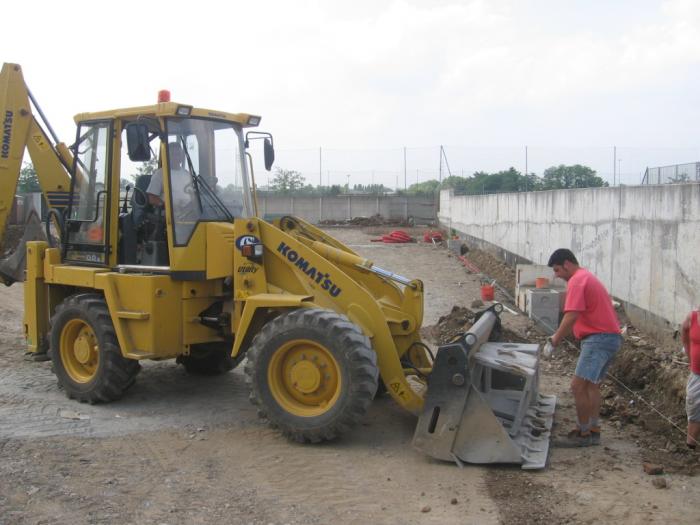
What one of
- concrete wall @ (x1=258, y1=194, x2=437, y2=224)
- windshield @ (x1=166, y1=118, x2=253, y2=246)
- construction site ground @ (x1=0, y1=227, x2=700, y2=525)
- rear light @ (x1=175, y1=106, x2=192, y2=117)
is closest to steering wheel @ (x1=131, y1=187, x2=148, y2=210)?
windshield @ (x1=166, y1=118, x2=253, y2=246)

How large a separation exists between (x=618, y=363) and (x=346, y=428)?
4066 mm

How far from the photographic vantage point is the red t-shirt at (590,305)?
20.6 feet

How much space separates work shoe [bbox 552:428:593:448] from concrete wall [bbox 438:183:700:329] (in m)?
2.92

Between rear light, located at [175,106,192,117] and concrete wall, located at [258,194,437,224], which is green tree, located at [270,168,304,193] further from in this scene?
rear light, located at [175,106,192,117]

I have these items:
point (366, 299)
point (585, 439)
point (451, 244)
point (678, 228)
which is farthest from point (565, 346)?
point (451, 244)

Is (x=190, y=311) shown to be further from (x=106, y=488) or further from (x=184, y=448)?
(x=106, y=488)

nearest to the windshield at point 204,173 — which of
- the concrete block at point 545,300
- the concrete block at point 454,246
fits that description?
the concrete block at point 545,300

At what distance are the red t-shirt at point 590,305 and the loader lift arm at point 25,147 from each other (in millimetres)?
5503

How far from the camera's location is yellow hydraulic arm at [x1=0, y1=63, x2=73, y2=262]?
8.43 metres

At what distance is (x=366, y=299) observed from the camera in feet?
21.5

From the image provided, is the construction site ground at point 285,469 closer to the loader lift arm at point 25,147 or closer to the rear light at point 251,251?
the rear light at point 251,251

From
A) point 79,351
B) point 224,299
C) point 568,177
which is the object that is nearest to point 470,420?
point 224,299

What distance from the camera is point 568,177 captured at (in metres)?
31.0

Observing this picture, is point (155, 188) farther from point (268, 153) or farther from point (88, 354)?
point (88, 354)
